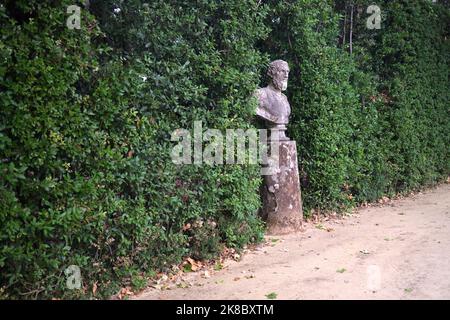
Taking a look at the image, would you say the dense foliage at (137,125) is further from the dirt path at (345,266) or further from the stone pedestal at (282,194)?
the stone pedestal at (282,194)

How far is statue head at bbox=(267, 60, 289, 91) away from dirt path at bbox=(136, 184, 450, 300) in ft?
6.83

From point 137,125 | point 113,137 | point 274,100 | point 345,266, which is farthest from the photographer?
point 274,100

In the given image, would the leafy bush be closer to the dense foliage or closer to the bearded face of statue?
the dense foliage

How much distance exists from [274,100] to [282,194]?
1.29 m

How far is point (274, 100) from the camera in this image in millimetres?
5969

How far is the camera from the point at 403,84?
8539mm

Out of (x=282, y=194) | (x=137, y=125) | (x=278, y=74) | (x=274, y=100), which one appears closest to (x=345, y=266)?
(x=282, y=194)

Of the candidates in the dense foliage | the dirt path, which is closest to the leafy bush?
the dense foliage

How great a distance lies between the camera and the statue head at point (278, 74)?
19.6 feet

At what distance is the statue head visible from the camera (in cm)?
598

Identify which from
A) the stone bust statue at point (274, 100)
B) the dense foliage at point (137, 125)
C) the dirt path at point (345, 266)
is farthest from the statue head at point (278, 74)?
the dirt path at point (345, 266)

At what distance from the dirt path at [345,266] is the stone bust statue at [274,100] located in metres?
1.59

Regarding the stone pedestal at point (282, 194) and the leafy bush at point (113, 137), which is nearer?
the leafy bush at point (113, 137)

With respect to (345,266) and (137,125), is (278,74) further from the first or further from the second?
(345,266)
